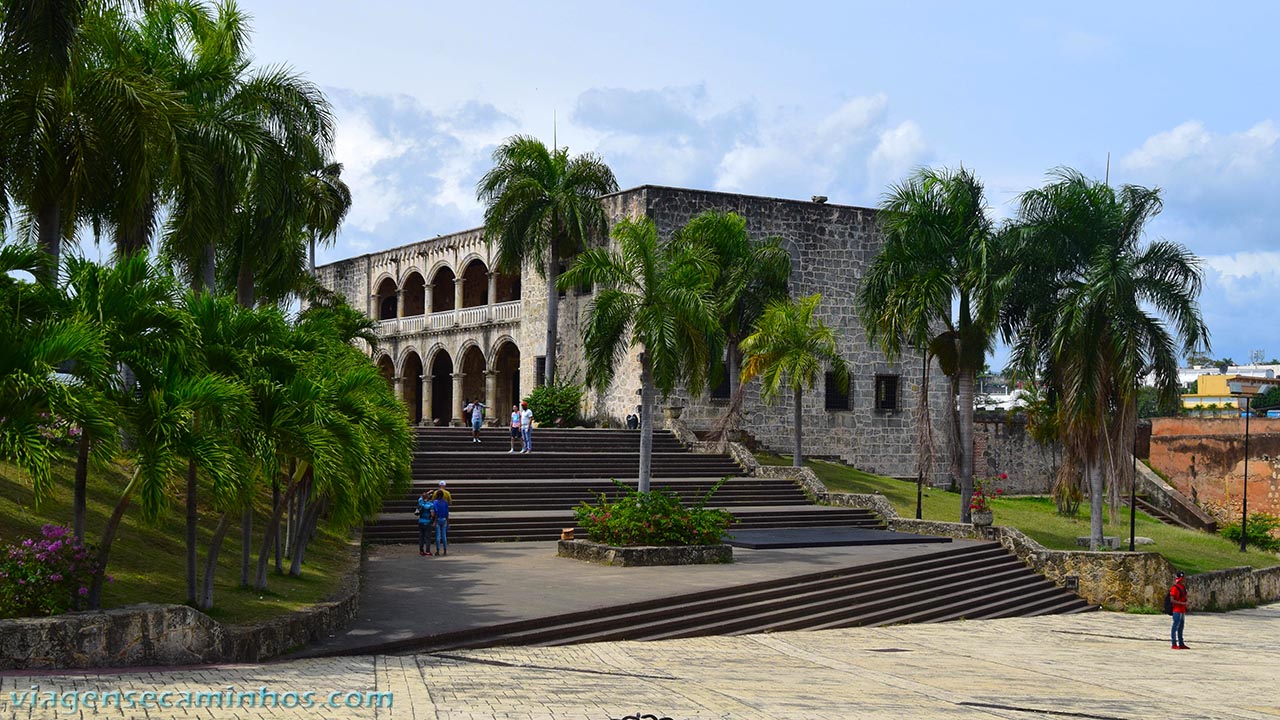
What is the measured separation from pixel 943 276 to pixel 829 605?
977cm

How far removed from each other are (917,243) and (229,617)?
17142 millimetres

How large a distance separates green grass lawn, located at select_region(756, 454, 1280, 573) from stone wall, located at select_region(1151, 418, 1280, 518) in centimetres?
411

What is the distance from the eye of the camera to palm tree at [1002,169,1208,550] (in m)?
23.7

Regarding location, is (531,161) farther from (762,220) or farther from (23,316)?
(23,316)

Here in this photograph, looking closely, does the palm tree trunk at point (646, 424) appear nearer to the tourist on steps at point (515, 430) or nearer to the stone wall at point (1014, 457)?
the tourist on steps at point (515, 430)

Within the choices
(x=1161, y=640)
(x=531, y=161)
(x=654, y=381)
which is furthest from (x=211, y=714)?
(x=531, y=161)

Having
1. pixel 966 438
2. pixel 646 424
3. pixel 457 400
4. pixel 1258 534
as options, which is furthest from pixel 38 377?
pixel 1258 534

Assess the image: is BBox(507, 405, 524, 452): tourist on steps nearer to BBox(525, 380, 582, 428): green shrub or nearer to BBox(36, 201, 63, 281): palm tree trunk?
BBox(525, 380, 582, 428): green shrub

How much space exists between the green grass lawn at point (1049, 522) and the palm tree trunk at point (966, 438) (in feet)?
6.61

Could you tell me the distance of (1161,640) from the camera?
18391 millimetres

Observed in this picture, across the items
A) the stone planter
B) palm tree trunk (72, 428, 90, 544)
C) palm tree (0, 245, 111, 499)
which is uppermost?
palm tree (0, 245, 111, 499)

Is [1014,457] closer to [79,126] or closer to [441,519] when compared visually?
[441,519]

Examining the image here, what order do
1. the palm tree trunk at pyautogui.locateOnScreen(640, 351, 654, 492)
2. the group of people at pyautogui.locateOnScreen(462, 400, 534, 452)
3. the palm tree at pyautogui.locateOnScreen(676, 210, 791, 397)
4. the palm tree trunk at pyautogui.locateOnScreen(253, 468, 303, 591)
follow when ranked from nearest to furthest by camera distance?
1. the palm tree trunk at pyautogui.locateOnScreen(253, 468, 303, 591)
2. the palm tree trunk at pyautogui.locateOnScreen(640, 351, 654, 492)
3. the group of people at pyautogui.locateOnScreen(462, 400, 534, 452)
4. the palm tree at pyautogui.locateOnScreen(676, 210, 791, 397)

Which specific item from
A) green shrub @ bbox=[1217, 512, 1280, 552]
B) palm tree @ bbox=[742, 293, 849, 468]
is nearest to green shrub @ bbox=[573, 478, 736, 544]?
palm tree @ bbox=[742, 293, 849, 468]
